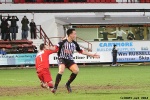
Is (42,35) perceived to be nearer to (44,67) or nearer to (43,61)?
(43,61)

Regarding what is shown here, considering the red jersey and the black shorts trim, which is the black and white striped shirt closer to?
the black shorts trim

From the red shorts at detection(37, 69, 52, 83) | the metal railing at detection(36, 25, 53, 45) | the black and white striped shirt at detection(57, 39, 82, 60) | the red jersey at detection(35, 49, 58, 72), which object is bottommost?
the metal railing at detection(36, 25, 53, 45)

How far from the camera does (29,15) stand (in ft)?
182

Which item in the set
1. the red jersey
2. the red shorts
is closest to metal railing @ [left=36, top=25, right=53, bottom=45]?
the red jersey

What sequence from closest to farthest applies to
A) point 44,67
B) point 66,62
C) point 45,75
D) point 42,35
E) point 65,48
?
1. point 65,48
2. point 66,62
3. point 45,75
4. point 44,67
5. point 42,35

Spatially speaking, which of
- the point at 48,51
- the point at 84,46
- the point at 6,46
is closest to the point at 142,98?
the point at 48,51

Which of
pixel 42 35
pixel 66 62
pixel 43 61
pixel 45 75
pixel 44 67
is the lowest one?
pixel 42 35

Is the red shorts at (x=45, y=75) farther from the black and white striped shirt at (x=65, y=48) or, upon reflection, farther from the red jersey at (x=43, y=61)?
the black and white striped shirt at (x=65, y=48)

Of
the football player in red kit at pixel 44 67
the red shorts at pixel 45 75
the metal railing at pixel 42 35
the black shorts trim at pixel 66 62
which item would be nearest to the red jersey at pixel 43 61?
the football player in red kit at pixel 44 67

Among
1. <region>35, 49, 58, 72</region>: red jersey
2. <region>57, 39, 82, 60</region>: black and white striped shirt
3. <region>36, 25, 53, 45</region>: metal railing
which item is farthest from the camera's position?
<region>36, 25, 53, 45</region>: metal railing

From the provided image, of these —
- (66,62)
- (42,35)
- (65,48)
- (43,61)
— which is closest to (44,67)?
(43,61)

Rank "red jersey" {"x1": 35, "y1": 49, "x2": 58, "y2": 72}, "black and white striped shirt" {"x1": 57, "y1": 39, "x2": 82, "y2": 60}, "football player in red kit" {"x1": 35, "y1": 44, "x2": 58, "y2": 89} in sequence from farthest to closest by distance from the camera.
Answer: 1. "red jersey" {"x1": 35, "y1": 49, "x2": 58, "y2": 72}
2. "football player in red kit" {"x1": 35, "y1": 44, "x2": 58, "y2": 89}
3. "black and white striped shirt" {"x1": 57, "y1": 39, "x2": 82, "y2": 60}

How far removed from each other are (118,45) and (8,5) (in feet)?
37.4

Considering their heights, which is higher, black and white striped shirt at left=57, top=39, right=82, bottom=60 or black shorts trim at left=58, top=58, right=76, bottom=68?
black and white striped shirt at left=57, top=39, right=82, bottom=60
